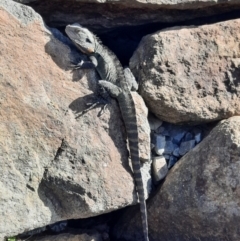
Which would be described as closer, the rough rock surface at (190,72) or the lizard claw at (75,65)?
the lizard claw at (75,65)

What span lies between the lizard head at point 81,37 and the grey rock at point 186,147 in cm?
133

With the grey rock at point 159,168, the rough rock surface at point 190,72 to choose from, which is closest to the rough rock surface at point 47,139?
the grey rock at point 159,168

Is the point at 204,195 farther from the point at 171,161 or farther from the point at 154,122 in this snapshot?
the point at 154,122

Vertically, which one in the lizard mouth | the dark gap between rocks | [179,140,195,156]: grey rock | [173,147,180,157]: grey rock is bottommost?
[173,147,180,157]: grey rock

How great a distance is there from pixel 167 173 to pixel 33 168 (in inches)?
54.7

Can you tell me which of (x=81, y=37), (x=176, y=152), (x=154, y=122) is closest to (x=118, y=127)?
(x=154, y=122)

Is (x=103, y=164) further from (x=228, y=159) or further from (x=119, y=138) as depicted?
(x=228, y=159)

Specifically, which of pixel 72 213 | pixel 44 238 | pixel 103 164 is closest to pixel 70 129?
pixel 103 164

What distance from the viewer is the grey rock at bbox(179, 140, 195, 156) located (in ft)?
17.9

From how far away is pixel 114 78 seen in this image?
17.7 ft

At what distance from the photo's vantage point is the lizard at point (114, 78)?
5.09 m

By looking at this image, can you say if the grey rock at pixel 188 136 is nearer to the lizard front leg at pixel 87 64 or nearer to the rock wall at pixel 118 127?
the rock wall at pixel 118 127

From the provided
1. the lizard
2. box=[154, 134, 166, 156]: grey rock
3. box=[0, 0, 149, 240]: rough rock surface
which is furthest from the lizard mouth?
box=[154, 134, 166, 156]: grey rock

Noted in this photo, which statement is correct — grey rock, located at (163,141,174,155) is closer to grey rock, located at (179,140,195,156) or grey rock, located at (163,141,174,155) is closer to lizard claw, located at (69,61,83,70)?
grey rock, located at (179,140,195,156)
